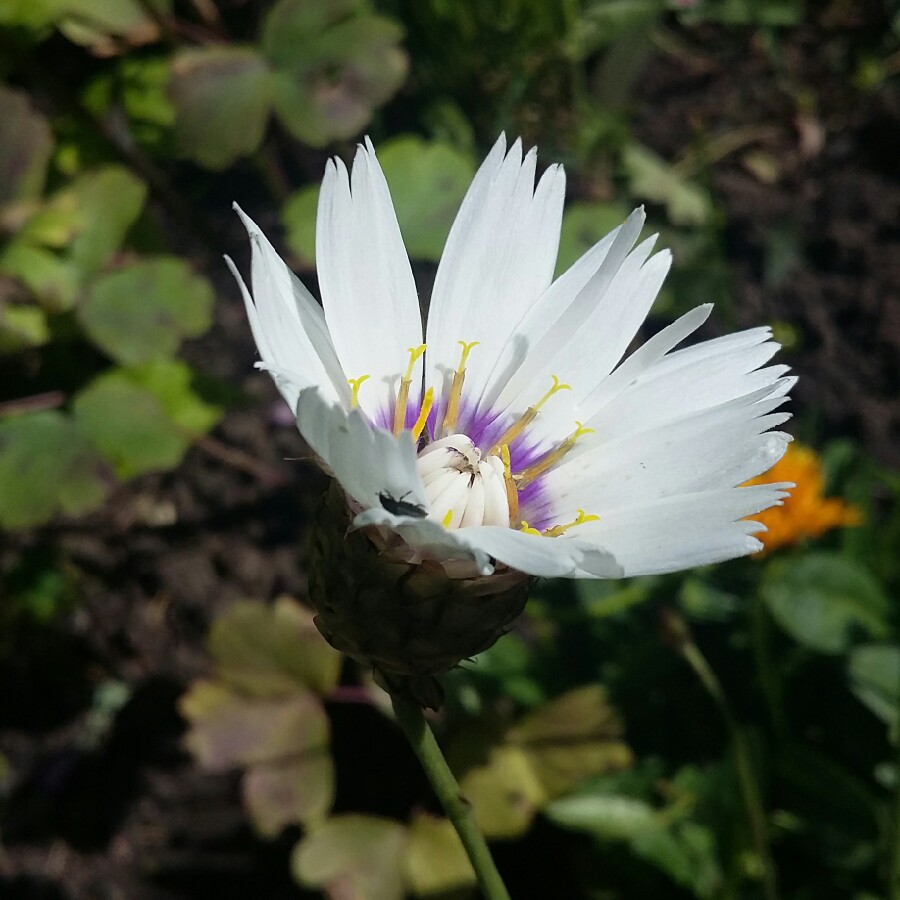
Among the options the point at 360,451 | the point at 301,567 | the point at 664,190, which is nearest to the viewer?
the point at 360,451

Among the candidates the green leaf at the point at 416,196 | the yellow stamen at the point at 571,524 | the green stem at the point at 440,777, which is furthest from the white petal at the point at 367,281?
the green leaf at the point at 416,196

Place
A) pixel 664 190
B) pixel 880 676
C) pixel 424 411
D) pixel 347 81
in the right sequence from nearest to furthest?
pixel 424 411
pixel 880 676
pixel 347 81
pixel 664 190

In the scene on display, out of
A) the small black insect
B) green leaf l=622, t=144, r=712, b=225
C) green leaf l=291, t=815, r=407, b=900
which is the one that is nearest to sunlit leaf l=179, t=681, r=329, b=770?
green leaf l=291, t=815, r=407, b=900

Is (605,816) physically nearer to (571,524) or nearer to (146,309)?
(571,524)

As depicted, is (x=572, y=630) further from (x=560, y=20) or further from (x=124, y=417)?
(x=560, y=20)

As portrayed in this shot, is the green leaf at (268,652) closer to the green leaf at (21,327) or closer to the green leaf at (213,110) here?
the green leaf at (21,327)

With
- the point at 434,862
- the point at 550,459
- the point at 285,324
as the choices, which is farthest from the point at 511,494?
the point at 434,862
